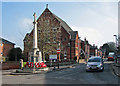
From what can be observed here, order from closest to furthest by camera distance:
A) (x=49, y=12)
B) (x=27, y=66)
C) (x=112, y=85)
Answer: (x=112, y=85), (x=27, y=66), (x=49, y=12)

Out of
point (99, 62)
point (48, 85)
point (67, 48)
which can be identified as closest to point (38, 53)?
point (99, 62)

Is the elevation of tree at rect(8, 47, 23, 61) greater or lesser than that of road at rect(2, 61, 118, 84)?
greater

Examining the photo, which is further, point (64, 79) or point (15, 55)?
point (15, 55)

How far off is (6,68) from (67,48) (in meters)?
28.6

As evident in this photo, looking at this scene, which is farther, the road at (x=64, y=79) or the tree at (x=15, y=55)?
the tree at (x=15, y=55)

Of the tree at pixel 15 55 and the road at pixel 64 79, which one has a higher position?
the tree at pixel 15 55

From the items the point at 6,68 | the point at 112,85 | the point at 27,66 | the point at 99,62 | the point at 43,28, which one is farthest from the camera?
the point at 43,28

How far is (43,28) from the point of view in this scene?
3575 cm

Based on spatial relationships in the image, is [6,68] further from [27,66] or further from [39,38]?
[39,38]

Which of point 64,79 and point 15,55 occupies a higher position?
point 15,55

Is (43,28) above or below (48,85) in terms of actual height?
above

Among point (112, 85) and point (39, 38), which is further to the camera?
point (39, 38)

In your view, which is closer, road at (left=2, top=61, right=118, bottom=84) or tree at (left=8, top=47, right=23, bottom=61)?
road at (left=2, top=61, right=118, bottom=84)

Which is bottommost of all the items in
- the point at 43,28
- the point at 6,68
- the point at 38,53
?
the point at 6,68
